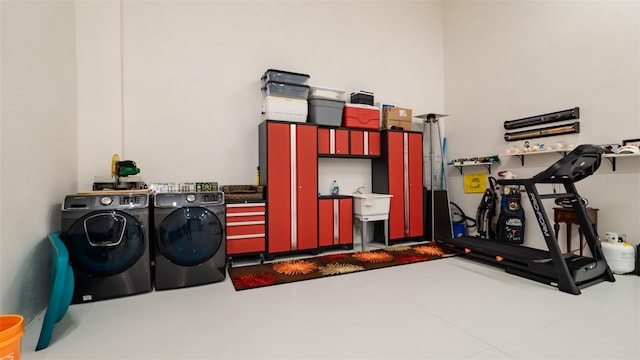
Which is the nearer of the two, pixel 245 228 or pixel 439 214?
pixel 245 228

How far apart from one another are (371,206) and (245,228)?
5.97ft

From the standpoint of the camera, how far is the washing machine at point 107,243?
2.38 metres

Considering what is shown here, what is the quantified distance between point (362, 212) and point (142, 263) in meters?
2.73

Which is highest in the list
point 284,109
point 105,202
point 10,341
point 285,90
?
point 285,90

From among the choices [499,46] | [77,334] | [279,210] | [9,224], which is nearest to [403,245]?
[279,210]

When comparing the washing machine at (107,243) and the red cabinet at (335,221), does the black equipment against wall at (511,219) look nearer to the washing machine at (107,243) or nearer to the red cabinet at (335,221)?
the red cabinet at (335,221)

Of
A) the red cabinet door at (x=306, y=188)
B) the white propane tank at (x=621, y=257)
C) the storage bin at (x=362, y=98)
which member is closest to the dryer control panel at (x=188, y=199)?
the red cabinet door at (x=306, y=188)

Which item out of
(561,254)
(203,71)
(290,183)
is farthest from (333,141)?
→ (561,254)

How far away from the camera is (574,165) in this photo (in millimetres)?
2645

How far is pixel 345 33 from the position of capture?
4754 millimetres

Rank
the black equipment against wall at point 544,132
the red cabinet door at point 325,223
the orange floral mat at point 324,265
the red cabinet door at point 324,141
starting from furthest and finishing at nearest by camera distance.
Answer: the red cabinet door at point 324,141 → the red cabinet door at point 325,223 → the black equipment against wall at point 544,132 → the orange floral mat at point 324,265

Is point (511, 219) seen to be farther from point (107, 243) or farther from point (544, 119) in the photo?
point (107, 243)

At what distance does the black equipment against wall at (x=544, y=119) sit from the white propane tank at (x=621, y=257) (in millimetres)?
1608

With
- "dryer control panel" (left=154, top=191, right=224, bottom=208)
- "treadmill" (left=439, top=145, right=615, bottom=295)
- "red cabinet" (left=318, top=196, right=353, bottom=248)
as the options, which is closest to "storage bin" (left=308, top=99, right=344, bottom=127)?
"red cabinet" (left=318, top=196, right=353, bottom=248)
